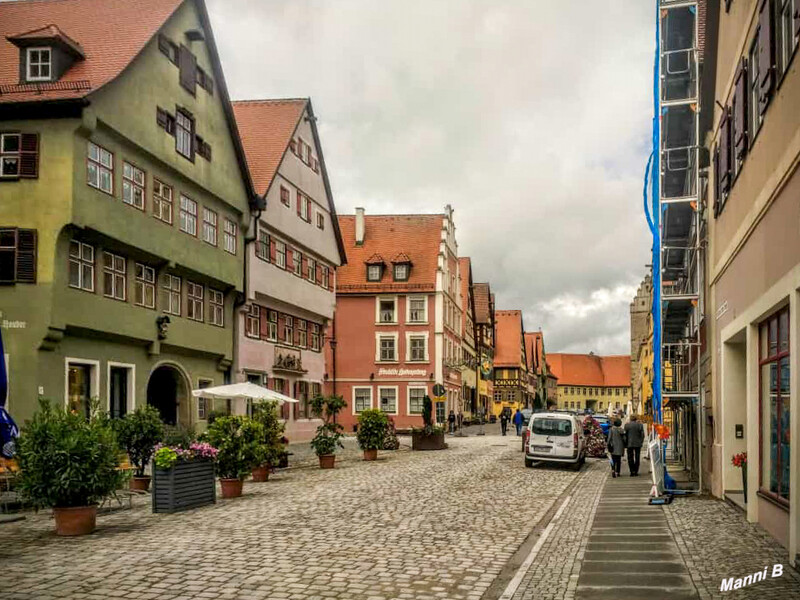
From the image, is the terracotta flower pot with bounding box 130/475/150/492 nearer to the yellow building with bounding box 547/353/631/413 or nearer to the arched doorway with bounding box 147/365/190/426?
the arched doorway with bounding box 147/365/190/426

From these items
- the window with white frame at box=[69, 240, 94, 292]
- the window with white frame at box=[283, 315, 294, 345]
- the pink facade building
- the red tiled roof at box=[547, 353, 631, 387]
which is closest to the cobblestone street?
the window with white frame at box=[69, 240, 94, 292]

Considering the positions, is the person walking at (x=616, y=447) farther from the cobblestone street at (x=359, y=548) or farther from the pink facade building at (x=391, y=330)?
the pink facade building at (x=391, y=330)

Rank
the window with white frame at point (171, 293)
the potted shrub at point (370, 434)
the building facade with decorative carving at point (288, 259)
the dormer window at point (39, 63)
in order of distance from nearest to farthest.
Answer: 1. the dormer window at point (39, 63)
2. the window with white frame at point (171, 293)
3. the potted shrub at point (370, 434)
4. the building facade with decorative carving at point (288, 259)

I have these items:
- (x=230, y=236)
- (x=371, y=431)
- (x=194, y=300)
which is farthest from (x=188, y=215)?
(x=371, y=431)

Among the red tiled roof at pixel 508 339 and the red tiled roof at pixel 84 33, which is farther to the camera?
the red tiled roof at pixel 508 339

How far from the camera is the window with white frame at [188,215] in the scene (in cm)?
2959

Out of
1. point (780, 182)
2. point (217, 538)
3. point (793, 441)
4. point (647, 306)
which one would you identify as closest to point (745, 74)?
point (780, 182)

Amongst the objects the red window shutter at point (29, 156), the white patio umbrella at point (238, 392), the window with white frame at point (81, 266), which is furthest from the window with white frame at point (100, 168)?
the white patio umbrella at point (238, 392)

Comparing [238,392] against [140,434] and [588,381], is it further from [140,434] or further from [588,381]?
[588,381]

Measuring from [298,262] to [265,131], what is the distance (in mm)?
5708

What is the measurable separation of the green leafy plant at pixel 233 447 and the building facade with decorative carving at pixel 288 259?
16118mm

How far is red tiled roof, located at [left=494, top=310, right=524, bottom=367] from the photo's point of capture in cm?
10694

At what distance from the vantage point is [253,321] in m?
36.7

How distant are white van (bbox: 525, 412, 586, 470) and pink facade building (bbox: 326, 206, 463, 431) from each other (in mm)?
32091
